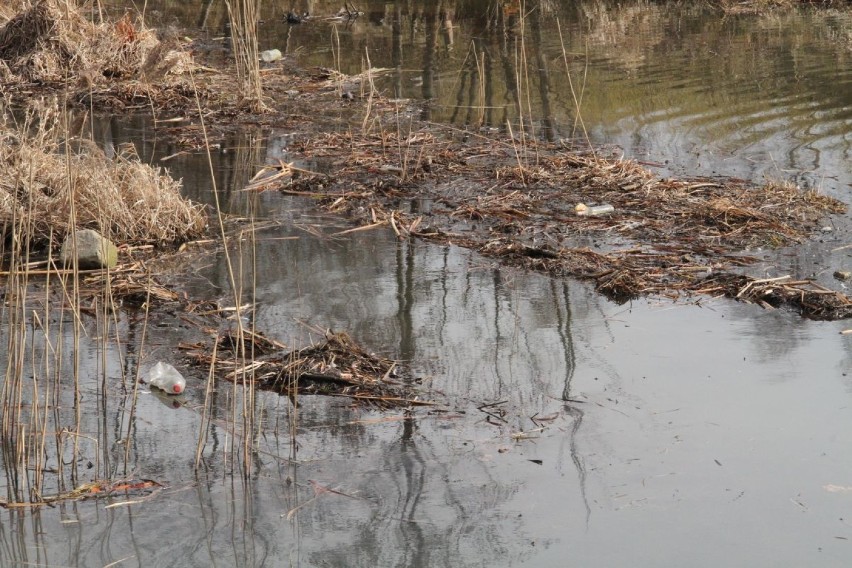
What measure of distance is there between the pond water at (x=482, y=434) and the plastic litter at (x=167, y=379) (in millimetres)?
87

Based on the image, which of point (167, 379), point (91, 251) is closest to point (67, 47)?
point (91, 251)

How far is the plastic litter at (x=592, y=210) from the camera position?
7.56 m

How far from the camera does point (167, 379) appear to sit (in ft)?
16.1

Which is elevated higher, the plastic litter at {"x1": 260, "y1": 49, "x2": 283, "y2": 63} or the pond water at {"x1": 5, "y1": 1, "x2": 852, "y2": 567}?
the plastic litter at {"x1": 260, "y1": 49, "x2": 283, "y2": 63}


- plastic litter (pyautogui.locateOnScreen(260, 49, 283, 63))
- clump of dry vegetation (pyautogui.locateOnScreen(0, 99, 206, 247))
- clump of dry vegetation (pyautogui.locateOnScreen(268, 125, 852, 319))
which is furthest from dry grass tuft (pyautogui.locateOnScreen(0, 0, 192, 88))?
clump of dry vegetation (pyautogui.locateOnScreen(0, 99, 206, 247))

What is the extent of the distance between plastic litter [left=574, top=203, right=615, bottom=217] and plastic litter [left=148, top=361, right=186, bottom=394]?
3.56 meters

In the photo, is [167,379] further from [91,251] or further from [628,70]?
[628,70]

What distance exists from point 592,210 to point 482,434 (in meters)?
3.43

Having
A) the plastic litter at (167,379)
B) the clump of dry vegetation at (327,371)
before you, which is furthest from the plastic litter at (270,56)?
the plastic litter at (167,379)

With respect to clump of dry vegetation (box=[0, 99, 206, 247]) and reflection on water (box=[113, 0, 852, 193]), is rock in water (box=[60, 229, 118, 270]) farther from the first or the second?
reflection on water (box=[113, 0, 852, 193])

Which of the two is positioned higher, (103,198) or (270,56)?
(270,56)

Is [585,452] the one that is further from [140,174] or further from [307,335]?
[140,174]

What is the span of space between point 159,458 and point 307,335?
1411mm

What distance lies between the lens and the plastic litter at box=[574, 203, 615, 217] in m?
7.56
